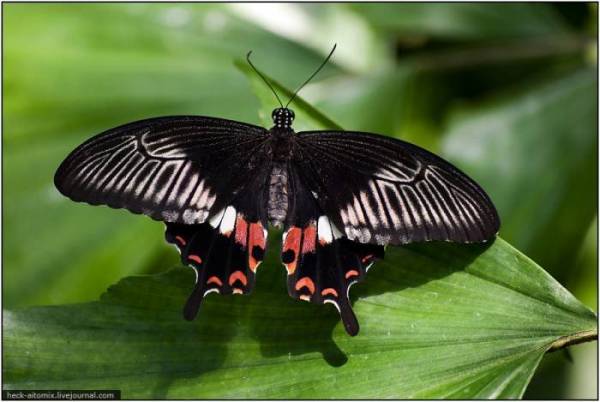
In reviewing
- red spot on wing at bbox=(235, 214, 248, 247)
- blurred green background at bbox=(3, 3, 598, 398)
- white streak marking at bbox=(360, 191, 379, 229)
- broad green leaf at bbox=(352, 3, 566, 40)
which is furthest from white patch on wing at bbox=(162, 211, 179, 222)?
broad green leaf at bbox=(352, 3, 566, 40)

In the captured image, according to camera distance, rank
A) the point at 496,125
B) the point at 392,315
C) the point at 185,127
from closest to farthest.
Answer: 1. the point at 392,315
2. the point at 185,127
3. the point at 496,125

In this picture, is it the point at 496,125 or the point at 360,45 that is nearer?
the point at 496,125

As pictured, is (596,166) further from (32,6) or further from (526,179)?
(32,6)

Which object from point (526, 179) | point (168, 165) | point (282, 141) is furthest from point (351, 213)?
point (526, 179)

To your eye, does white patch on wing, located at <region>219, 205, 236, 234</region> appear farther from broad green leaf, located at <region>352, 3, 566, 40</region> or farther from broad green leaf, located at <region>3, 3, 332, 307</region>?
broad green leaf, located at <region>352, 3, 566, 40</region>

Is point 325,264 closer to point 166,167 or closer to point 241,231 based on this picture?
point 241,231

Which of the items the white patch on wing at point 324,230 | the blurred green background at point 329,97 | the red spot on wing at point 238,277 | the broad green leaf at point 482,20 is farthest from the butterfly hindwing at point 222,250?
the broad green leaf at point 482,20
